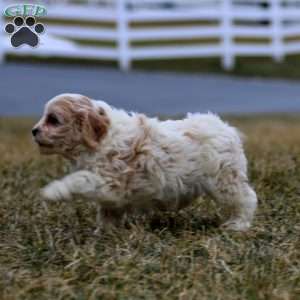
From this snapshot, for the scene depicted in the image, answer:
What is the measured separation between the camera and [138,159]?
15.6 ft

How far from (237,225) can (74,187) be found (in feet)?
3.52

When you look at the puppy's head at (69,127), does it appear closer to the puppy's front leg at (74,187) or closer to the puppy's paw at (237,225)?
the puppy's front leg at (74,187)

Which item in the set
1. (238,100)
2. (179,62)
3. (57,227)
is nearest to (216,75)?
(179,62)

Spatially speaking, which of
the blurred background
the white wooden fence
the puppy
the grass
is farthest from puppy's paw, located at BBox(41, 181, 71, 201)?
the white wooden fence

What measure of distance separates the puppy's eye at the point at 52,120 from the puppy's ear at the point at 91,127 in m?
0.14

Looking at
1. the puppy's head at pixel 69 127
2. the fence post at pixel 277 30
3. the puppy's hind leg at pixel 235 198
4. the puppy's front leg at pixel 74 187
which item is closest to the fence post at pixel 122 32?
the fence post at pixel 277 30

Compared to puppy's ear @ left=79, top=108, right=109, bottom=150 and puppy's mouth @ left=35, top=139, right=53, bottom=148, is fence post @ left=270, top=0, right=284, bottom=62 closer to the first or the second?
puppy's ear @ left=79, top=108, right=109, bottom=150

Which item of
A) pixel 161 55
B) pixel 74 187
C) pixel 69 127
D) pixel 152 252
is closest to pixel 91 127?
pixel 69 127

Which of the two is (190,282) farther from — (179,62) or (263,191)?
(179,62)

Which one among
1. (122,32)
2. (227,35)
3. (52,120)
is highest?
(122,32)

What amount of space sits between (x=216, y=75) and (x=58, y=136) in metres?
13.3

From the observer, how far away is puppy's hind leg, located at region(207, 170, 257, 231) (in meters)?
4.98

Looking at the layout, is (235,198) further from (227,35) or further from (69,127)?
(227,35)

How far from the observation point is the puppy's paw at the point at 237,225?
4.92 m
